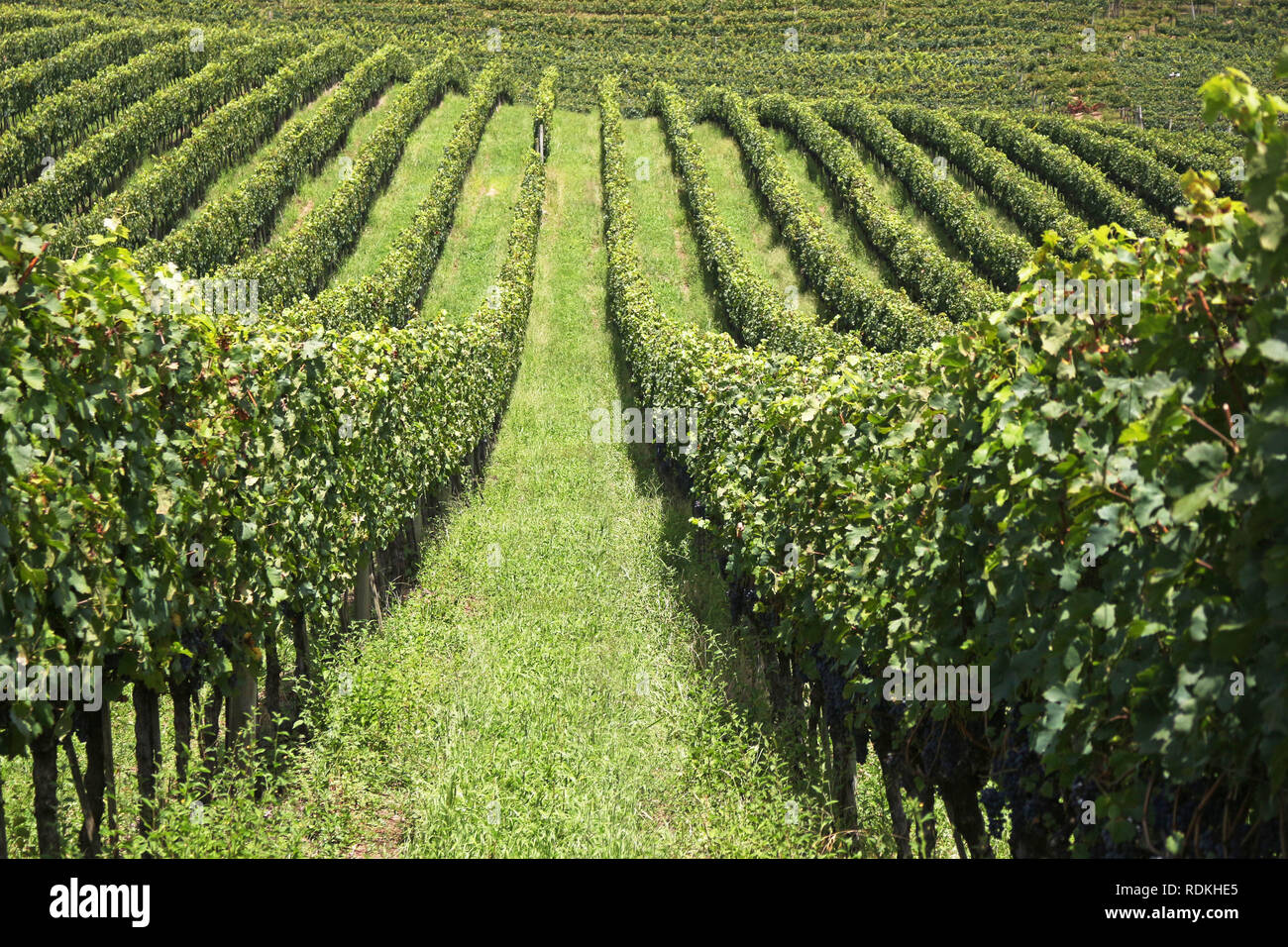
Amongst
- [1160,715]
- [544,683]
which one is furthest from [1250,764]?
[544,683]

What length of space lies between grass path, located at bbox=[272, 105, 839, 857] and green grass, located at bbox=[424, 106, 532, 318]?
65.3 ft

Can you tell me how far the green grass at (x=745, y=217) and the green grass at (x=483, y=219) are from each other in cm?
914

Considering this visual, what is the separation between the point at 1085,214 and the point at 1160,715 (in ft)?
156

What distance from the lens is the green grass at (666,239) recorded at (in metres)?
38.0

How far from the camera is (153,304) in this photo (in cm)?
671

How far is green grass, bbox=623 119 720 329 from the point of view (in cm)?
3800

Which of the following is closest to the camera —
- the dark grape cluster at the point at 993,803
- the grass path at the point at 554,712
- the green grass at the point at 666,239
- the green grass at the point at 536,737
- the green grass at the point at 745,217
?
the dark grape cluster at the point at 993,803

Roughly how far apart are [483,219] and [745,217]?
11088 millimetres

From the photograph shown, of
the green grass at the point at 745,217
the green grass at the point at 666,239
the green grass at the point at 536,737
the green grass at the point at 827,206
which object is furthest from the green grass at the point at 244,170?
the green grass at the point at 536,737

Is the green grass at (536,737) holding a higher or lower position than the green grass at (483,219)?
lower

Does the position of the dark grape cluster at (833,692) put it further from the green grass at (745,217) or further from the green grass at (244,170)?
the green grass at (244,170)

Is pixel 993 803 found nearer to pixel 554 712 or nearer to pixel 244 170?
pixel 554 712

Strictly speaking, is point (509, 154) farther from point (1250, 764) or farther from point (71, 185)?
point (1250, 764)

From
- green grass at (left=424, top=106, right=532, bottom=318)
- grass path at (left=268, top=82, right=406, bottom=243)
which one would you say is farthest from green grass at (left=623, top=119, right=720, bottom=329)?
grass path at (left=268, top=82, right=406, bottom=243)
